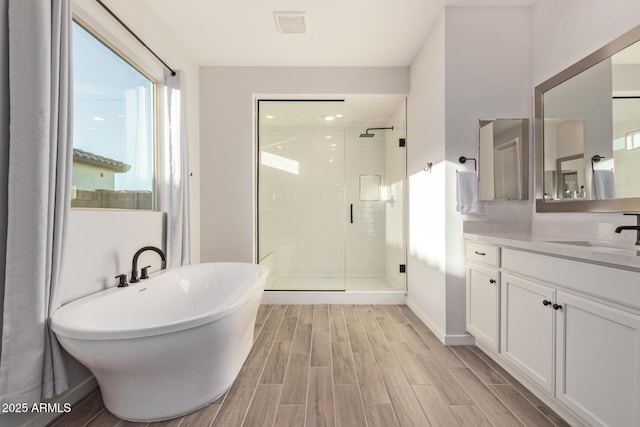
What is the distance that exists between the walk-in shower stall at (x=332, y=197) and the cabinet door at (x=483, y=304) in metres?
1.45

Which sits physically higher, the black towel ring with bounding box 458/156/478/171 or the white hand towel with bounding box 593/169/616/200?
the black towel ring with bounding box 458/156/478/171

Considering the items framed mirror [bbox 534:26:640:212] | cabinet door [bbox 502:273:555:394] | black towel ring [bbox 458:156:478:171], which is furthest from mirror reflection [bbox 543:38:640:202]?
cabinet door [bbox 502:273:555:394]

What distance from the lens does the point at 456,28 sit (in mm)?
2426

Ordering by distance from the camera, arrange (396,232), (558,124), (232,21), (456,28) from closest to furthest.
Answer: (558,124)
(456,28)
(232,21)
(396,232)

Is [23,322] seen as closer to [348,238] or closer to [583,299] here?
[583,299]

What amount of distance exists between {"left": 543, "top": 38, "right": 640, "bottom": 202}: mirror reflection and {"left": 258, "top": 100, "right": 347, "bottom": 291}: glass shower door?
2.29m

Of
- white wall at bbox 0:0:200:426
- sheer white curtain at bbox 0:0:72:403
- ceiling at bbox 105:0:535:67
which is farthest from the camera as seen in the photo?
ceiling at bbox 105:0:535:67

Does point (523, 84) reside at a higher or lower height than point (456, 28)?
lower

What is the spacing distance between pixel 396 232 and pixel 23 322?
3459 millimetres

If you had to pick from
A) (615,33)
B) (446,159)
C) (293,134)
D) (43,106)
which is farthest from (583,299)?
(293,134)

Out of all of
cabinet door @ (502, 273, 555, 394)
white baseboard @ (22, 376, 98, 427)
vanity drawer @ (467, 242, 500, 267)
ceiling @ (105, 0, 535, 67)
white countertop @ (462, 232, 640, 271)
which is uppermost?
ceiling @ (105, 0, 535, 67)

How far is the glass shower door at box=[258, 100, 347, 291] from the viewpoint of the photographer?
381 centimetres

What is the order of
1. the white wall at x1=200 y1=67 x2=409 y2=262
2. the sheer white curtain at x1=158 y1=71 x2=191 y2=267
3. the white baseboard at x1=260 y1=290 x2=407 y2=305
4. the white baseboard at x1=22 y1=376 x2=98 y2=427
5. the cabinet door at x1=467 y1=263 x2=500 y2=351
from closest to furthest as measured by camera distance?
the white baseboard at x1=22 y1=376 x2=98 y2=427 < the cabinet door at x1=467 y1=263 x2=500 y2=351 < the sheer white curtain at x1=158 y1=71 x2=191 y2=267 < the white wall at x1=200 y1=67 x2=409 y2=262 < the white baseboard at x1=260 y1=290 x2=407 y2=305

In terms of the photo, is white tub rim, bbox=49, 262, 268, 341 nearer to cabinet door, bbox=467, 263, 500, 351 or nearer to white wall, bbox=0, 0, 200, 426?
white wall, bbox=0, 0, 200, 426
